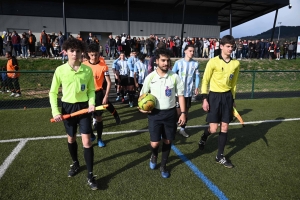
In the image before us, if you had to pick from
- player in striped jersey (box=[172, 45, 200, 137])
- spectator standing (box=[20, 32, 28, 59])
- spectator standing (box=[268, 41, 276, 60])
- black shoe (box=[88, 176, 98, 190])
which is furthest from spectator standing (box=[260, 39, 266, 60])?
black shoe (box=[88, 176, 98, 190])

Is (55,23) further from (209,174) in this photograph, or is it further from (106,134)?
(209,174)

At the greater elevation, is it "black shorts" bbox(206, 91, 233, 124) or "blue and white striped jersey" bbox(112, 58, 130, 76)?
"blue and white striped jersey" bbox(112, 58, 130, 76)

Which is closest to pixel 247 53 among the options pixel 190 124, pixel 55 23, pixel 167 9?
pixel 167 9

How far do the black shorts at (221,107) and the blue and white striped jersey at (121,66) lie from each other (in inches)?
223

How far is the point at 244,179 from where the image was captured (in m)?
3.61

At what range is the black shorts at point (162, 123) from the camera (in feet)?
11.3

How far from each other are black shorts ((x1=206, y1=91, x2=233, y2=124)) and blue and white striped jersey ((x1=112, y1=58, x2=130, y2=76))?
5.65 metres

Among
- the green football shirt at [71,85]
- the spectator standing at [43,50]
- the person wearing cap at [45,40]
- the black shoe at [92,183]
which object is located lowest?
the black shoe at [92,183]

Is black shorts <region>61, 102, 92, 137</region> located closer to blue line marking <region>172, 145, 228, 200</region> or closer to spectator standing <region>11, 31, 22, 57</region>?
blue line marking <region>172, 145, 228, 200</region>

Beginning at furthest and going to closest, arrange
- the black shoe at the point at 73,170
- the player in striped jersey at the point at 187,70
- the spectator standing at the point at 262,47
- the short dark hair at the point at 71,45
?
the spectator standing at the point at 262,47, the player in striped jersey at the point at 187,70, the black shoe at the point at 73,170, the short dark hair at the point at 71,45

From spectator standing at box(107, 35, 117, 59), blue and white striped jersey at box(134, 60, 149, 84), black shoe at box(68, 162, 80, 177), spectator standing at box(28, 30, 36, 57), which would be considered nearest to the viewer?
black shoe at box(68, 162, 80, 177)

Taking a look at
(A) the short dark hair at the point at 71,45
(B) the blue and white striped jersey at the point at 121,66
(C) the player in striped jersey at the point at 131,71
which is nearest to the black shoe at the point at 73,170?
(A) the short dark hair at the point at 71,45

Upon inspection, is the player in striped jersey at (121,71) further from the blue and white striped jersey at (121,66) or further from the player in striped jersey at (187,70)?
the player in striped jersey at (187,70)

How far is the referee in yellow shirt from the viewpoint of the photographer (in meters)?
3.96
